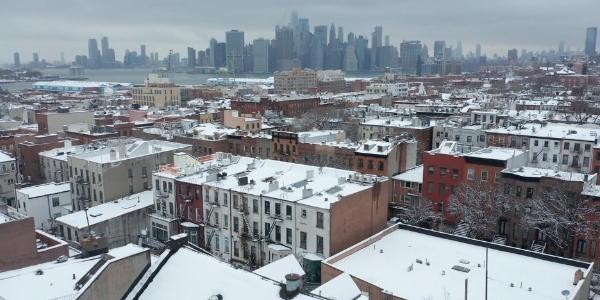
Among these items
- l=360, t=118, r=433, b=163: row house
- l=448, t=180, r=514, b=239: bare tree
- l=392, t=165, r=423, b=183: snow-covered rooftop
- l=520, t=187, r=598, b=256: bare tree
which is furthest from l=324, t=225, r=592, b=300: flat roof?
l=360, t=118, r=433, b=163: row house

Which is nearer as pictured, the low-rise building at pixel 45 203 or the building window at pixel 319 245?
the building window at pixel 319 245

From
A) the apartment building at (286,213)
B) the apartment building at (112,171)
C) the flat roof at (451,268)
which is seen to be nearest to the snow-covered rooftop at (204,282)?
the flat roof at (451,268)

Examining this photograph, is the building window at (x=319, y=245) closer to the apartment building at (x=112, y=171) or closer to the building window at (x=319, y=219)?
the building window at (x=319, y=219)

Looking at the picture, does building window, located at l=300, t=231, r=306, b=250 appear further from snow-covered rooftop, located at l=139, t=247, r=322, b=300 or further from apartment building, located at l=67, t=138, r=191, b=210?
apartment building, located at l=67, t=138, r=191, b=210

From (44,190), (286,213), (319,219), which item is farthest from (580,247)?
(44,190)

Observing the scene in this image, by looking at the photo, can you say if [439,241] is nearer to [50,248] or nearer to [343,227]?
[343,227]

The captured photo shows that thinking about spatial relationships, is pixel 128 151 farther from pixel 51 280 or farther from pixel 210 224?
pixel 51 280
